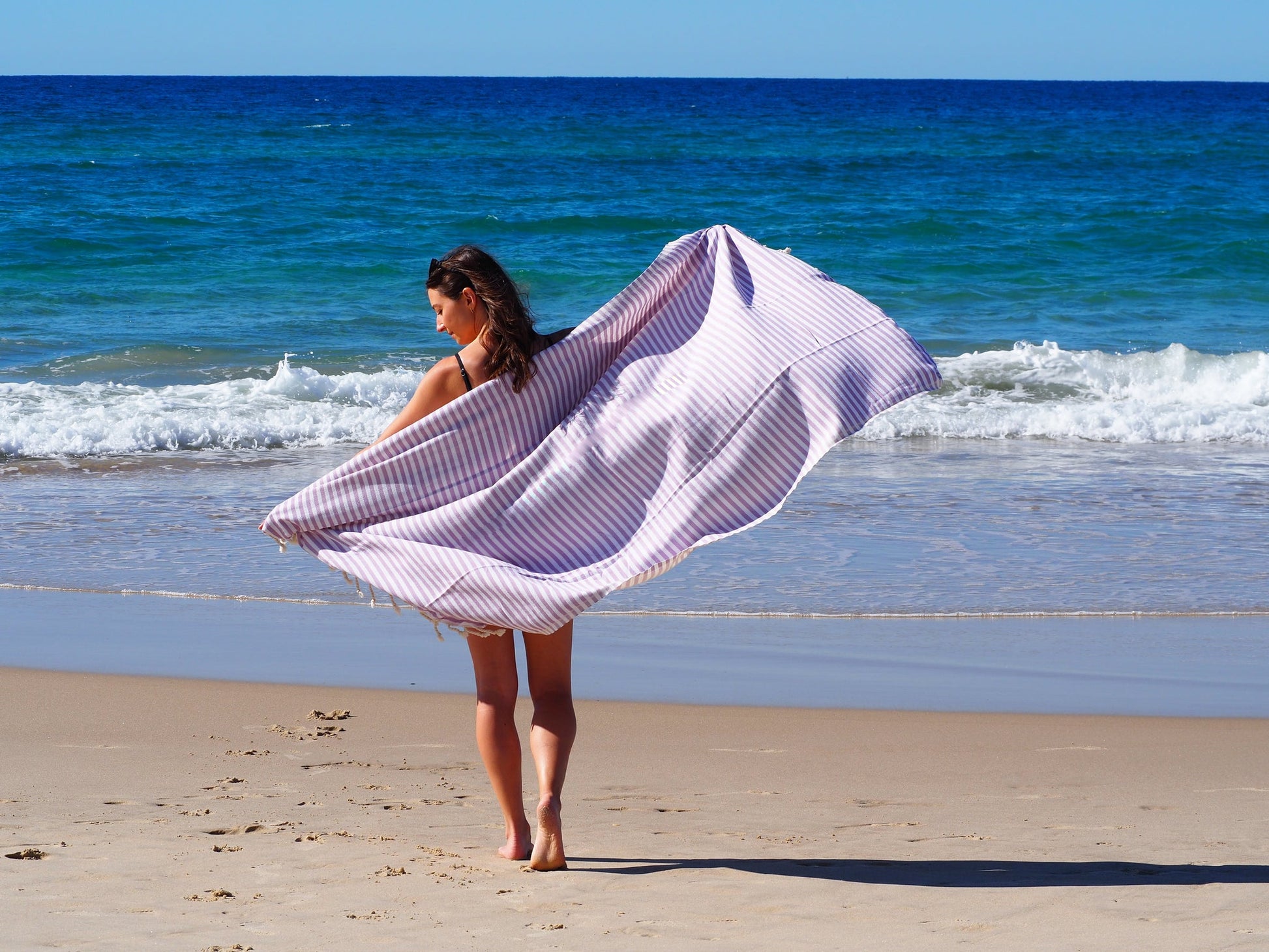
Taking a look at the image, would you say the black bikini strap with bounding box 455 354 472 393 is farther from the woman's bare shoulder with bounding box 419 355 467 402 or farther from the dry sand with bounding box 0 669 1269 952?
the dry sand with bounding box 0 669 1269 952

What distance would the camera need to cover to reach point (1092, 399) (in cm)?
1178

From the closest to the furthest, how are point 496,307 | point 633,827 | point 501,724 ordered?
point 496,307 → point 501,724 → point 633,827

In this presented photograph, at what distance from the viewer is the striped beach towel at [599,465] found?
128 inches

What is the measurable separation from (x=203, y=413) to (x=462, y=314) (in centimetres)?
766

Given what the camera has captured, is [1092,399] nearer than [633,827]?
No

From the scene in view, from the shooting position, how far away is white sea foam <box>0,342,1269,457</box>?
9891mm

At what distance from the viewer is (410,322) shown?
15.3m

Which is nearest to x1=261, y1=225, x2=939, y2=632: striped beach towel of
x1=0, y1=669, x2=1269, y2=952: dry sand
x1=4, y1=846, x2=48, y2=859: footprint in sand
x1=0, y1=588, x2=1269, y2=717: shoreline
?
x1=0, y1=669, x2=1269, y2=952: dry sand

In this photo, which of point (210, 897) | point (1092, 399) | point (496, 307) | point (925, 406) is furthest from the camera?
point (1092, 399)

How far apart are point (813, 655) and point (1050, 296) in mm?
12908

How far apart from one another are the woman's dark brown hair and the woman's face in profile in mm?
12

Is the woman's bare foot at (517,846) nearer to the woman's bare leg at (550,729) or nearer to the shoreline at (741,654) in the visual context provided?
the woman's bare leg at (550,729)

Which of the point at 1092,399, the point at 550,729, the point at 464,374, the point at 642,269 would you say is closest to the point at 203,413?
the point at 1092,399

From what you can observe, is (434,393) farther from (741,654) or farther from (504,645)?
(741,654)
